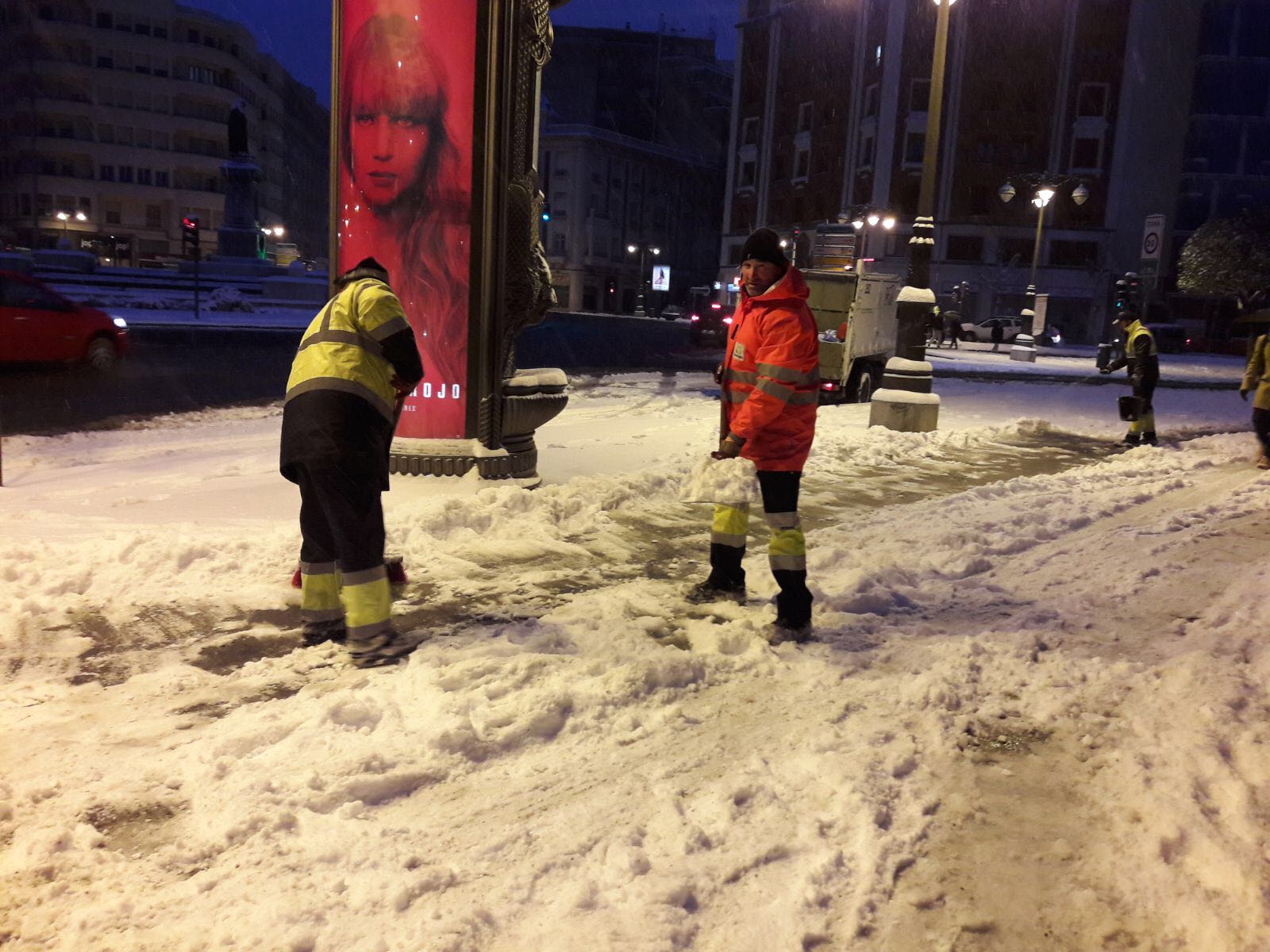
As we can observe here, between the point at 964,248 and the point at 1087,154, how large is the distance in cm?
720

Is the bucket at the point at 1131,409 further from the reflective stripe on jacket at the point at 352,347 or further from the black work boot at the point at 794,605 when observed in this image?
the reflective stripe on jacket at the point at 352,347

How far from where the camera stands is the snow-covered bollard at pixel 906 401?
12109 mm

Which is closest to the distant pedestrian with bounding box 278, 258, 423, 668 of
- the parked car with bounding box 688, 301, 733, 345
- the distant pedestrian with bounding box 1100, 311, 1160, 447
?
the distant pedestrian with bounding box 1100, 311, 1160, 447

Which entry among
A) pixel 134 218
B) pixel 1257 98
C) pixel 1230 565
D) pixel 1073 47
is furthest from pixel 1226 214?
pixel 134 218

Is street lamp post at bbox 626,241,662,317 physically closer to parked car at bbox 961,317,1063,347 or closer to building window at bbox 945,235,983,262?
building window at bbox 945,235,983,262

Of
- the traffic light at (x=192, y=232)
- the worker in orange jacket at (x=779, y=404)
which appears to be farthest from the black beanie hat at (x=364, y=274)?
the traffic light at (x=192, y=232)

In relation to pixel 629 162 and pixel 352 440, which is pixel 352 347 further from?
pixel 629 162

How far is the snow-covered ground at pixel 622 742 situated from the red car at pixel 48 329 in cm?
866

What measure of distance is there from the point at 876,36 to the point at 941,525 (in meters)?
49.8

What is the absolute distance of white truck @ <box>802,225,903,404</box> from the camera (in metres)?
15.4

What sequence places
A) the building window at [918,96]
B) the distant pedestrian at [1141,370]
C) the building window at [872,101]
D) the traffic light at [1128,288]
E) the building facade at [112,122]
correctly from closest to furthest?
1. the distant pedestrian at [1141,370]
2. the traffic light at [1128,288]
3. the building window at [918,96]
4. the building window at [872,101]
5. the building facade at [112,122]

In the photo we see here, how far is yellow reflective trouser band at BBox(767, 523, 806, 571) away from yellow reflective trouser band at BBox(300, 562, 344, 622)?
215 centimetres

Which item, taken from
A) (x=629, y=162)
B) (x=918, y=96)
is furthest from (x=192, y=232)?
(x=629, y=162)

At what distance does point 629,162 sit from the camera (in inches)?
3113
